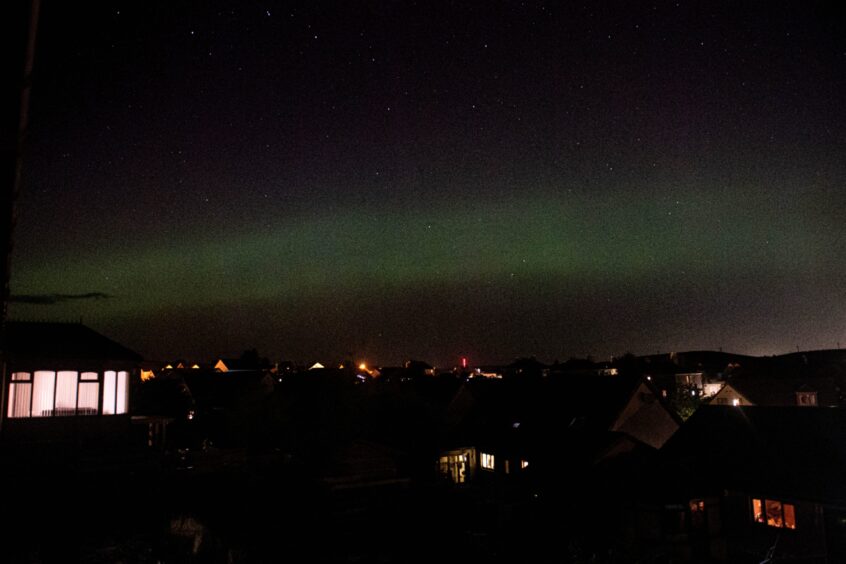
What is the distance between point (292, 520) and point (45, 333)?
11881 millimetres

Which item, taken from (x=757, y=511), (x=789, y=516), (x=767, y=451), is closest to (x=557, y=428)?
(x=767, y=451)

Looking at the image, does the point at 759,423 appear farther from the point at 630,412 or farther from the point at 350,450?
the point at 350,450

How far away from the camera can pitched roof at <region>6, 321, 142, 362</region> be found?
1947cm

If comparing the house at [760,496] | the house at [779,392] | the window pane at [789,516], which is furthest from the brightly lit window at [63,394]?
the house at [779,392]

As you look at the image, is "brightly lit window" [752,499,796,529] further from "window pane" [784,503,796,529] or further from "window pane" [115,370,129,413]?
"window pane" [115,370,129,413]

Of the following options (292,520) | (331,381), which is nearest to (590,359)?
(331,381)

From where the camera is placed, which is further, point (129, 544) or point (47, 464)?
point (47, 464)

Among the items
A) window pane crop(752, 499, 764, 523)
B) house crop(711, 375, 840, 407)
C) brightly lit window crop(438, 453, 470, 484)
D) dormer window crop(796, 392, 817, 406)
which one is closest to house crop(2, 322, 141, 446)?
brightly lit window crop(438, 453, 470, 484)

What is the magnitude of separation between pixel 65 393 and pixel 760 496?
83.8 feet

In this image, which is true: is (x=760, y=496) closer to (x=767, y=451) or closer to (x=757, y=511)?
(x=757, y=511)

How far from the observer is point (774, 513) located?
2097 cm

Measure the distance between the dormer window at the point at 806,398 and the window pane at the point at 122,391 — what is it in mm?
50230

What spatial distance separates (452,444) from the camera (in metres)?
35.4

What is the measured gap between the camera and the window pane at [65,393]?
1970 centimetres
